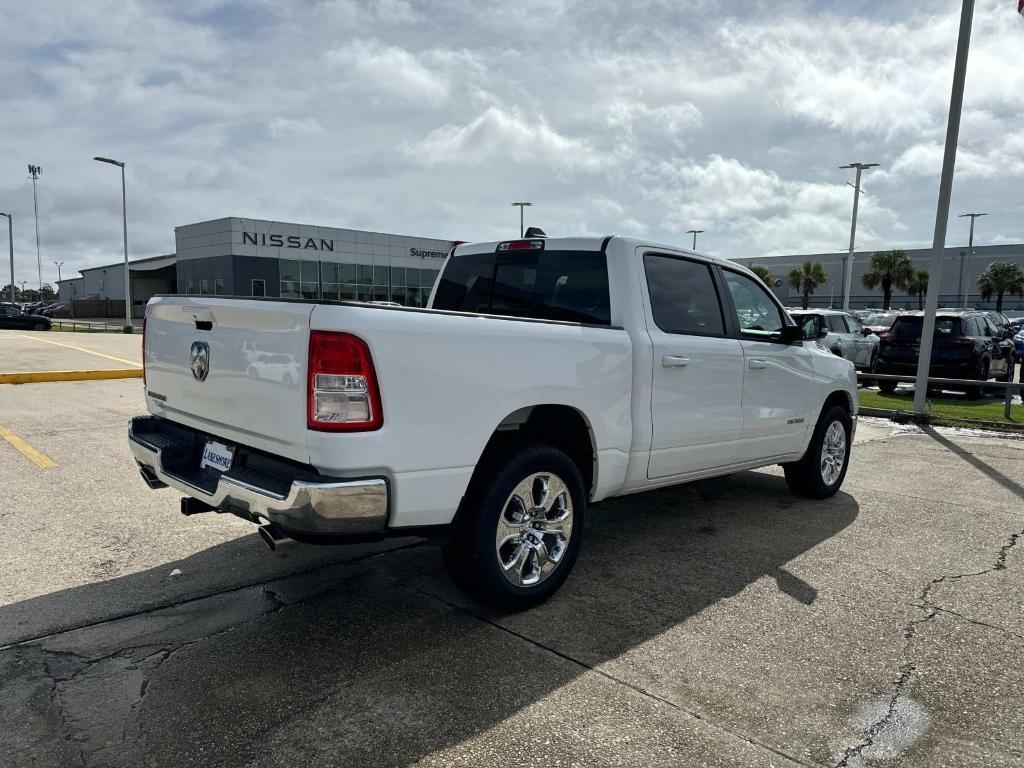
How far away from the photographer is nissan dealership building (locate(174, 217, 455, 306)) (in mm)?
45500

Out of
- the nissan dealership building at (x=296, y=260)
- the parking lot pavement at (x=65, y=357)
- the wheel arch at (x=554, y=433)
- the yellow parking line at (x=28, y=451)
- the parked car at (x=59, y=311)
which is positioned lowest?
the parked car at (x=59, y=311)

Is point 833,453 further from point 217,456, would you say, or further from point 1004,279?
point 1004,279

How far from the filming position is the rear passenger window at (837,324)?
16.9 metres

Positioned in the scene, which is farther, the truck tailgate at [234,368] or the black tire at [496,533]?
the black tire at [496,533]

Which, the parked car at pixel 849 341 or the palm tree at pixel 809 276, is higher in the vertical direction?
the palm tree at pixel 809 276

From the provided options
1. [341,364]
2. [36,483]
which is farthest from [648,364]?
[36,483]

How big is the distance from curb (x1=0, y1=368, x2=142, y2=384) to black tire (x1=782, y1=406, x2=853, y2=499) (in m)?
12.0

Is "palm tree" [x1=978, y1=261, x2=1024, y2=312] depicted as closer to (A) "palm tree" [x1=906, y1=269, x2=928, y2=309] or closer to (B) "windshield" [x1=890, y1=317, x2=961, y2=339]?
(A) "palm tree" [x1=906, y1=269, x2=928, y2=309]

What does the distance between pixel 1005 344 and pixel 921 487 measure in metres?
13.0

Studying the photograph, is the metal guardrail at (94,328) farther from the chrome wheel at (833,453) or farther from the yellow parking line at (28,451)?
the chrome wheel at (833,453)

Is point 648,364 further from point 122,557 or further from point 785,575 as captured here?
point 122,557

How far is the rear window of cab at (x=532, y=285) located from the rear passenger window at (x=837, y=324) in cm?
1406

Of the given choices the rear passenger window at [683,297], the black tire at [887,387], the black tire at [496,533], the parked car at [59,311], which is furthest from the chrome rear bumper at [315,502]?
the parked car at [59,311]

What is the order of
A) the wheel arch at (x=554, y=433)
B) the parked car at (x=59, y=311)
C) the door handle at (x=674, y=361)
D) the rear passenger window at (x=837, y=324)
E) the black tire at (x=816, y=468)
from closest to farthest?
the wheel arch at (x=554, y=433), the door handle at (x=674, y=361), the black tire at (x=816, y=468), the rear passenger window at (x=837, y=324), the parked car at (x=59, y=311)
